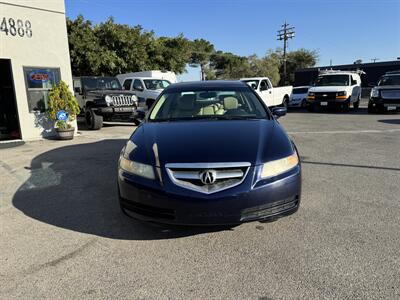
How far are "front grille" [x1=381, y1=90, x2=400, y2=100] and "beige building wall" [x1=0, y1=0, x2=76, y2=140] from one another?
43.1ft

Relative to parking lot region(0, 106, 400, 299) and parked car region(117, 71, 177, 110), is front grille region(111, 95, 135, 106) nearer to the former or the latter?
parked car region(117, 71, 177, 110)

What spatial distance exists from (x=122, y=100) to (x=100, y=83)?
1770 mm

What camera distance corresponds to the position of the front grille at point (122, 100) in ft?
41.5

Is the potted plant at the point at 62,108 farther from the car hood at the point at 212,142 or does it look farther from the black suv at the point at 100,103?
the car hood at the point at 212,142

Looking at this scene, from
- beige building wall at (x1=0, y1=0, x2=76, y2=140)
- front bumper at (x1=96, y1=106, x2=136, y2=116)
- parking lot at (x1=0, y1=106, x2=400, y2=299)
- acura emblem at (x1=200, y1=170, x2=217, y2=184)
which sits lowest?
parking lot at (x1=0, y1=106, x2=400, y2=299)

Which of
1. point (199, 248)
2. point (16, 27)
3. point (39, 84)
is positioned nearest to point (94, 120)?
point (39, 84)

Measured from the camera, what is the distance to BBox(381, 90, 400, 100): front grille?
49.4 ft

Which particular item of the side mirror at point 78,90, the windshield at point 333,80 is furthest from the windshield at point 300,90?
the side mirror at point 78,90

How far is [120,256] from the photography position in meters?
3.19

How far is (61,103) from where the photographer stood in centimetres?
1008

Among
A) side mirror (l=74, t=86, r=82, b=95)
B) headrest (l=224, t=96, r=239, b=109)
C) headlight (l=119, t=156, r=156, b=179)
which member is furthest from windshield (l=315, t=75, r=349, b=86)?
headlight (l=119, t=156, r=156, b=179)

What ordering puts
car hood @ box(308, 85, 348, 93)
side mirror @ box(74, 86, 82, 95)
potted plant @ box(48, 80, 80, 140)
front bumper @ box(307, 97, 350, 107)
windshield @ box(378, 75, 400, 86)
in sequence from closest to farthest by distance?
potted plant @ box(48, 80, 80, 140), side mirror @ box(74, 86, 82, 95), windshield @ box(378, 75, 400, 86), front bumper @ box(307, 97, 350, 107), car hood @ box(308, 85, 348, 93)

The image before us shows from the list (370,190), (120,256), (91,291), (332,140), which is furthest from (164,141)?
(332,140)

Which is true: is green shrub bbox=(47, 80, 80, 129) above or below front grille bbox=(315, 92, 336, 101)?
above
